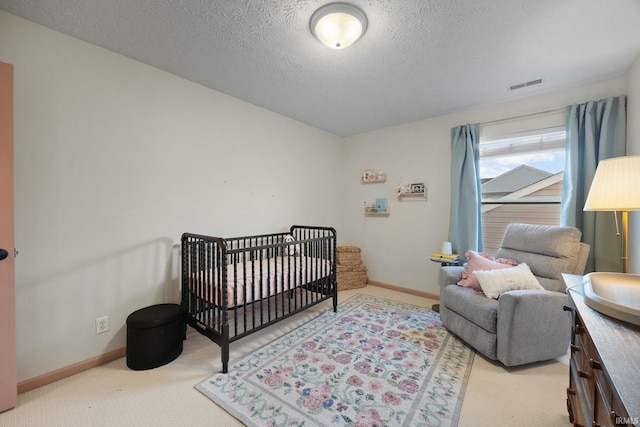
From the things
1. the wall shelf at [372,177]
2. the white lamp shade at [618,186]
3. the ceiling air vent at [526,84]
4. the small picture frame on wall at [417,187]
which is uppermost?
the ceiling air vent at [526,84]

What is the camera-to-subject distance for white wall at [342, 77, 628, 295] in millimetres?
3158

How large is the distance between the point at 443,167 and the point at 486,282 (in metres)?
1.63

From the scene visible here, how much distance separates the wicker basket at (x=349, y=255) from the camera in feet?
12.0

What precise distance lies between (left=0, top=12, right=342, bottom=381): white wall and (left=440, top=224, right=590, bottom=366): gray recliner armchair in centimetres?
228

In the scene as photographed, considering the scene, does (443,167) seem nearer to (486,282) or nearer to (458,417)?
(486,282)

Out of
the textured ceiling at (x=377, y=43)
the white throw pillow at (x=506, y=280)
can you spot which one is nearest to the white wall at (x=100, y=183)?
the textured ceiling at (x=377, y=43)

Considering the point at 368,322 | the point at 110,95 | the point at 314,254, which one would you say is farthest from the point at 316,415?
the point at 110,95

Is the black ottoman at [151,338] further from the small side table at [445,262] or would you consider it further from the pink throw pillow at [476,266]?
the small side table at [445,262]

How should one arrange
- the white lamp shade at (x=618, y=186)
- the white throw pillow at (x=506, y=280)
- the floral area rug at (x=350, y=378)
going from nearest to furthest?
the white lamp shade at (x=618, y=186) → the floral area rug at (x=350, y=378) → the white throw pillow at (x=506, y=280)

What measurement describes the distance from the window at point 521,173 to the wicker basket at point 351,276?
160cm

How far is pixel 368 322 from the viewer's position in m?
2.54

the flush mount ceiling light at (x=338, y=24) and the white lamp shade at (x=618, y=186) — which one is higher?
the flush mount ceiling light at (x=338, y=24)

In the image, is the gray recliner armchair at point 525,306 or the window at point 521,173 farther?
the window at point 521,173

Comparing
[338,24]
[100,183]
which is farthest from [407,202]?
[100,183]
